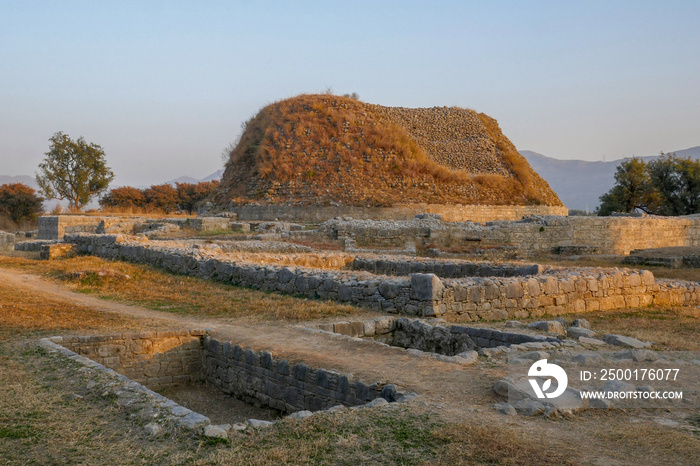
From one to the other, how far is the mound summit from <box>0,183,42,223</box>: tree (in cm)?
1569

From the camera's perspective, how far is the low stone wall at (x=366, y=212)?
1240 inches

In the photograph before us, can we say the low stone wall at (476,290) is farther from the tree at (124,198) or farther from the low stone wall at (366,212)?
the tree at (124,198)

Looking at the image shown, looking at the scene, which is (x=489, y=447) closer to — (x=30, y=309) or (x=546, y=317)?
(x=546, y=317)

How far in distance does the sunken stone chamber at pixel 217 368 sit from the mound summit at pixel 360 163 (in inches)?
942

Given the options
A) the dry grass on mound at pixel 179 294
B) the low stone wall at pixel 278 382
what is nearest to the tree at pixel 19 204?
the dry grass on mound at pixel 179 294

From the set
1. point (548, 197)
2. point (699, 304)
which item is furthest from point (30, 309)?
point (548, 197)

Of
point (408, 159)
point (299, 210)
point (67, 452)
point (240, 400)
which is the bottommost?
point (240, 400)

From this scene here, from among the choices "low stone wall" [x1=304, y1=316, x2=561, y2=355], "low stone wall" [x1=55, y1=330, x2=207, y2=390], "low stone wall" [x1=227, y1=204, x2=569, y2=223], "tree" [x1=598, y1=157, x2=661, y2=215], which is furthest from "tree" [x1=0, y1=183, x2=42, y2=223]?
"tree" [x1=598, y1=157, x2=661, y2=215]

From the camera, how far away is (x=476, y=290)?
988 centimetres

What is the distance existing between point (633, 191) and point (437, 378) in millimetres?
42344

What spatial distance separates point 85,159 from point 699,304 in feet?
140

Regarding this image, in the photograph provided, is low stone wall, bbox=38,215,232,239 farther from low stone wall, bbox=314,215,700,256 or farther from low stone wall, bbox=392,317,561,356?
low stone wall, bbox=392,317,561,356

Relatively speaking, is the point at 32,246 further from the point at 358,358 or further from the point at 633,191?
the point at 633,191

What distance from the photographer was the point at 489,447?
12.4 feet
